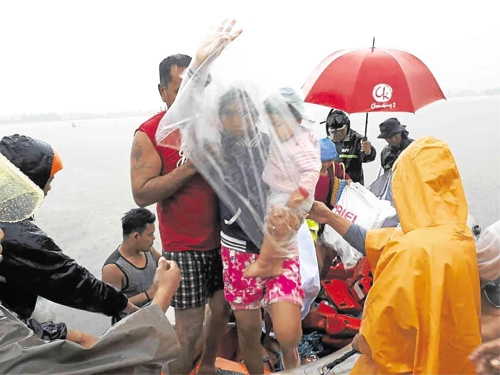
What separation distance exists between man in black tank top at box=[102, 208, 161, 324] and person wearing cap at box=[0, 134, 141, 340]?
934 mm

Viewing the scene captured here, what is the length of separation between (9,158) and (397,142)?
3.01 metres

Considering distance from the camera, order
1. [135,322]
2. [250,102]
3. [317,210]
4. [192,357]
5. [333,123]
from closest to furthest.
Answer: [135,322], [250,102], [317,210], [192,357], [333,123]

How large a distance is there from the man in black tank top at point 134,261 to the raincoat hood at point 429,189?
1.63m

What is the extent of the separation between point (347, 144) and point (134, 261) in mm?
2012

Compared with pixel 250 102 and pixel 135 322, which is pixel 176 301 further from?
pixel 250 102

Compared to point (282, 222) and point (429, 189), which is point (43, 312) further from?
point (429, 189)

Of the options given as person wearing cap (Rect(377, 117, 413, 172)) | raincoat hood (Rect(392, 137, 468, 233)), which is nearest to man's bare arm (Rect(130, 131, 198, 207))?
raincoat hood (Rect(392, 137, 468, 233))

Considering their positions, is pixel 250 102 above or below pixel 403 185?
above

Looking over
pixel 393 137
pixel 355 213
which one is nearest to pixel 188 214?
pixel 355 213

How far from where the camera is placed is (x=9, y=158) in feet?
4.58

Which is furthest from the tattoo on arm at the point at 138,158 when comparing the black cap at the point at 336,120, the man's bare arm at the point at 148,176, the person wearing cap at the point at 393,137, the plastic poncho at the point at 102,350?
the person wearing cap at the point at 393,137

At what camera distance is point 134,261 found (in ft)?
8.45

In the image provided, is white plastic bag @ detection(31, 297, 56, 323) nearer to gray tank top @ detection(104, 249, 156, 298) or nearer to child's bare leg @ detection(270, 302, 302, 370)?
gray tank top @ detection(104, 249, 156, 298)

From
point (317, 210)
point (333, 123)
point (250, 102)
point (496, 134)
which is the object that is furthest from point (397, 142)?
point (496, 134)
